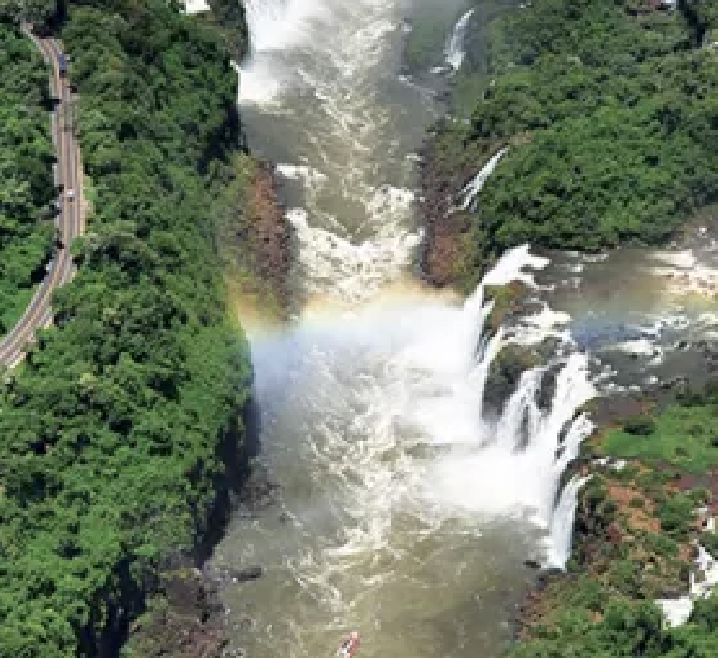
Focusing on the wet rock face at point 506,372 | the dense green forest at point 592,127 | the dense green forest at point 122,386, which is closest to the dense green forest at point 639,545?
the wet rock face at point 506,372

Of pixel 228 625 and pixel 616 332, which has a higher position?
pixel 616 332

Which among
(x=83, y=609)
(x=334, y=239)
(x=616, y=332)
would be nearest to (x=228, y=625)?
(x=83, y=609)

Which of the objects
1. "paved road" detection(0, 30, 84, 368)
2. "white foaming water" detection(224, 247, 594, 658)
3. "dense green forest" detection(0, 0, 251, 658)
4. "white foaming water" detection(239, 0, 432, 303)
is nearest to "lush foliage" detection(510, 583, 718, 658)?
"white foaming water" detection(224, 247, 594, 658)

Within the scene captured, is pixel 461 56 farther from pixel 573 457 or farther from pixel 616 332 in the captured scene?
pixel 573 457

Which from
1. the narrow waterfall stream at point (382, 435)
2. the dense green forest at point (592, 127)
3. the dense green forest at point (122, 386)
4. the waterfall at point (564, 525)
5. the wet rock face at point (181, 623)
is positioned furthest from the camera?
the dense green forest at point (592, 127)

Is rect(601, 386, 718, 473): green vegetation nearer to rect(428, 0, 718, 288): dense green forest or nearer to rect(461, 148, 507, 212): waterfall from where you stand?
rect(428, 0, 718, 288): dense green forest

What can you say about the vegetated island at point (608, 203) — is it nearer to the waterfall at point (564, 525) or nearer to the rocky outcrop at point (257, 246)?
the waterfall at point (564, 525)
